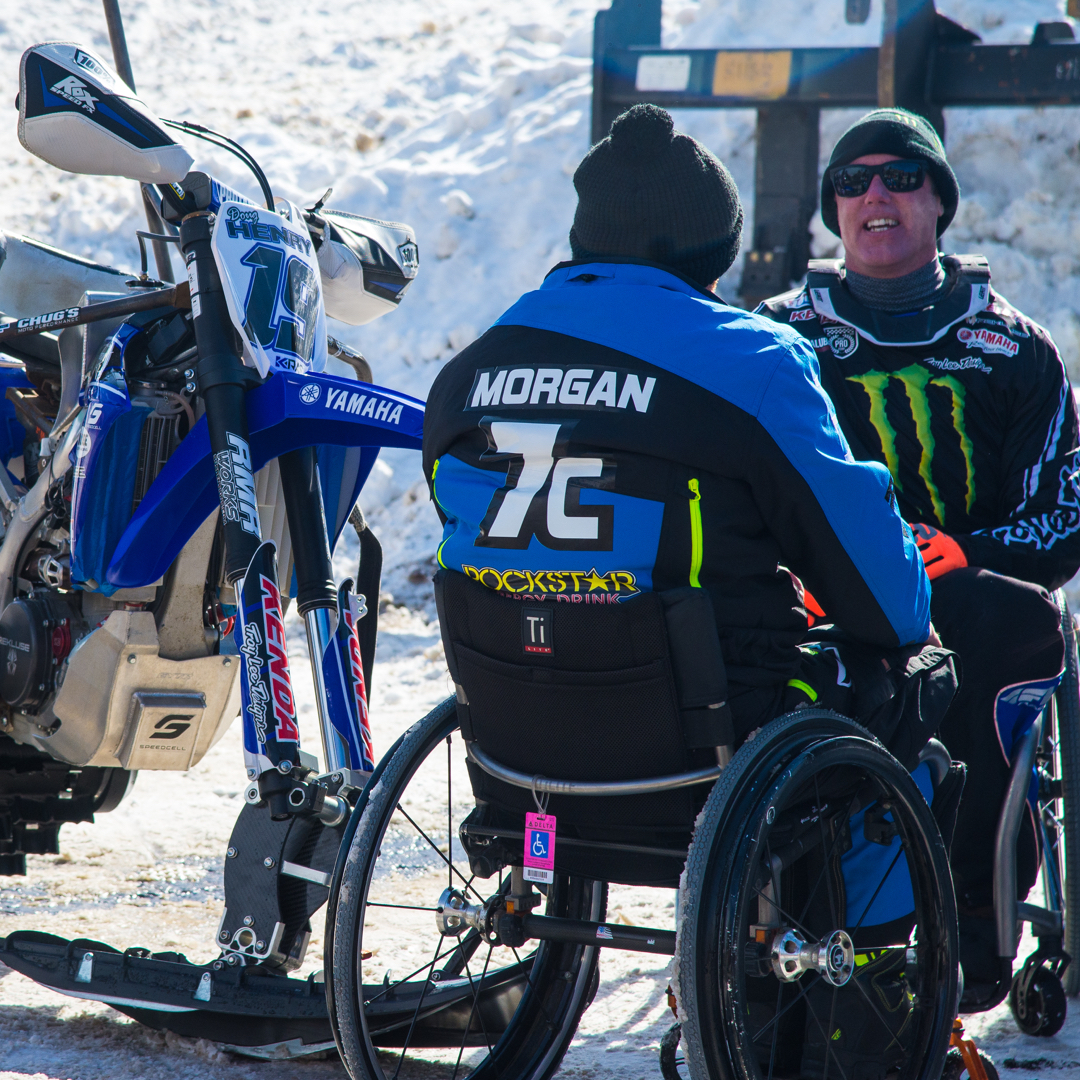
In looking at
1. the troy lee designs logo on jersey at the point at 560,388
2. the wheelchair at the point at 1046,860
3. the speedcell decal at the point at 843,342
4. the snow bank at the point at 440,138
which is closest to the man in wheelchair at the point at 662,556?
the troy lee designs logo on jersey at the point at 560,388

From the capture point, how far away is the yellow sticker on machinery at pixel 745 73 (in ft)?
20.9

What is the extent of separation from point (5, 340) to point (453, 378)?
4.93 feet

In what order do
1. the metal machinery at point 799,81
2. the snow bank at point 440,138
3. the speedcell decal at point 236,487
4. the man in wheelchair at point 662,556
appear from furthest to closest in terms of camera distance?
the snow bank at point 440,138 → the metal machinery at point 799,81 → the speedcell decal at point 236,487 → the man in wheelchair at point 662,556

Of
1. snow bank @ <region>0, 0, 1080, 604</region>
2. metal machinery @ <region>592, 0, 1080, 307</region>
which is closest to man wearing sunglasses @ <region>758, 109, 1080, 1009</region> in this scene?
metal machinery @ <region>592, 0, 1080, 307</region>

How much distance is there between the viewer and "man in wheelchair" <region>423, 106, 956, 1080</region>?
5.79 feet

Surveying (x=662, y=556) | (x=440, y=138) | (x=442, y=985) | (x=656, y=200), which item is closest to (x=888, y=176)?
(x=656, y=200)

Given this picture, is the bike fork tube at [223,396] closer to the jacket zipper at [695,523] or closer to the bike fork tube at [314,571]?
the bike fork tube at [314,571]

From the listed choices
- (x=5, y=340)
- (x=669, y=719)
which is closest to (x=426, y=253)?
(x=5, y=340)

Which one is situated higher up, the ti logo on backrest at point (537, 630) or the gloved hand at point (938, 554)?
the gloved hand at point (938, 554)

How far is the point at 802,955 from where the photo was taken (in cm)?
174

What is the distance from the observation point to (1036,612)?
2.44m

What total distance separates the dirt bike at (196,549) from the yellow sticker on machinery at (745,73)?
12.7 ft

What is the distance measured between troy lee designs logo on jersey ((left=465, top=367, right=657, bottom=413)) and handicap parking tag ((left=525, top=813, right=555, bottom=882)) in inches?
22.6

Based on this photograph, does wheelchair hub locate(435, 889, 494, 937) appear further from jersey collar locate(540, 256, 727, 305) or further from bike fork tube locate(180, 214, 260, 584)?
jersey collar locate(540, 256, 727, 305)
